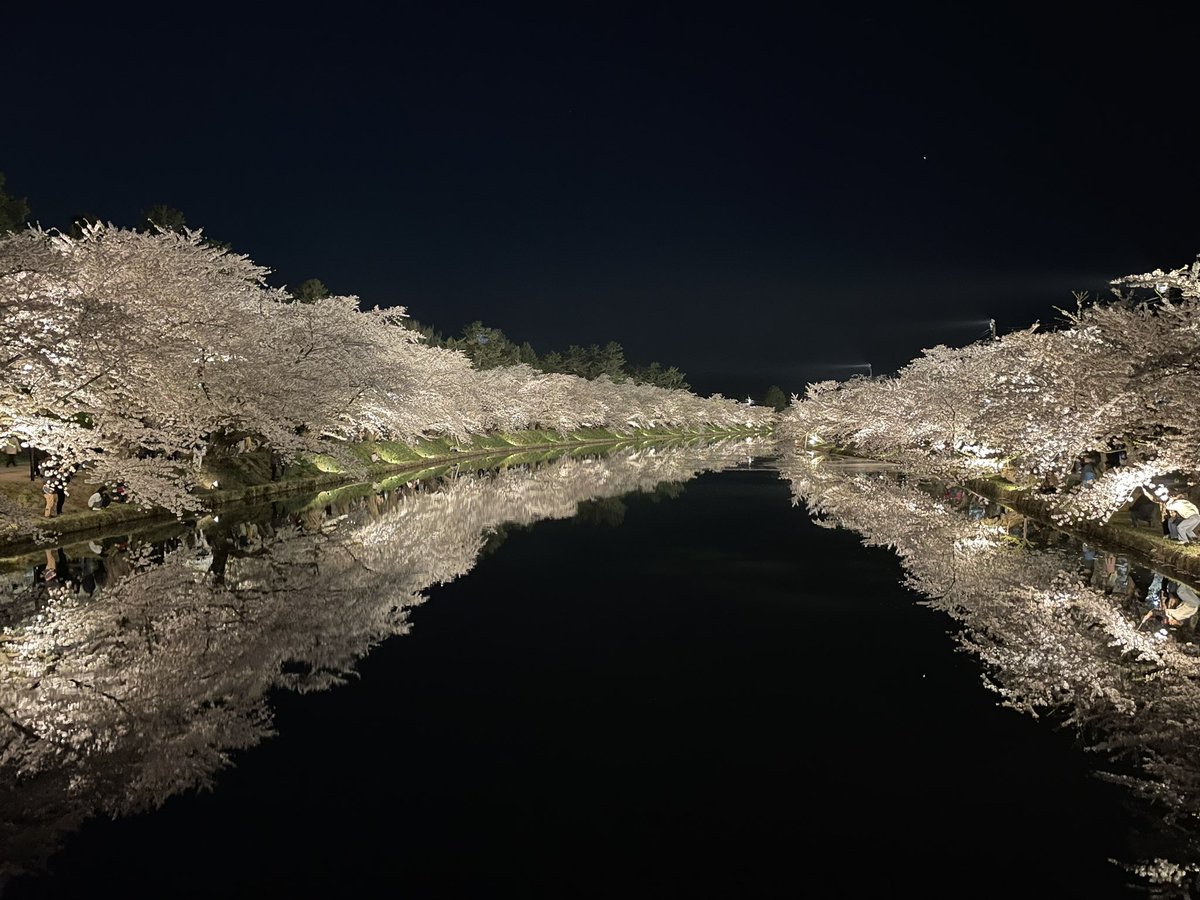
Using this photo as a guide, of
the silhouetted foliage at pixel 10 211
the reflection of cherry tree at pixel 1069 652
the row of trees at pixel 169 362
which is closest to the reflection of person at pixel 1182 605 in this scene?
the reflection of cherry tree at pixel 1069 652

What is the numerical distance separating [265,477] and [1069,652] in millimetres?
27529

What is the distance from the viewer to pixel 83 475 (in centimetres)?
2183

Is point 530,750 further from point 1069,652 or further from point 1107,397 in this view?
point 1107,397

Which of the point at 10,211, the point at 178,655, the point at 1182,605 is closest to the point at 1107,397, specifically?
the point at 1182,605

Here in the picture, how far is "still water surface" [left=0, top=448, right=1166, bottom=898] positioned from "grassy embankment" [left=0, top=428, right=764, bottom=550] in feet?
22.9

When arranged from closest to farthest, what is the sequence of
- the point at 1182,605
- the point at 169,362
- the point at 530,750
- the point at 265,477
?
the point at 530,750 < the point at 1182,605 < the point at 169,362 < the point at 265,477

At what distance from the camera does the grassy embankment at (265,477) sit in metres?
18.8

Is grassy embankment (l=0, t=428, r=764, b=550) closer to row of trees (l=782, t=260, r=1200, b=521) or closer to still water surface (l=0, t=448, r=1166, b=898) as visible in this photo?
still water surface (l=0, t=448, r=1166, b=898)

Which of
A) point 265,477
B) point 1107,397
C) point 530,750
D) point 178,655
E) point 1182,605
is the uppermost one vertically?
point 1107,397

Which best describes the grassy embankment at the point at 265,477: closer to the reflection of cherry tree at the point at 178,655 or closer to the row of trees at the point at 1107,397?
the reflection of cherry tree at the point at 178,655

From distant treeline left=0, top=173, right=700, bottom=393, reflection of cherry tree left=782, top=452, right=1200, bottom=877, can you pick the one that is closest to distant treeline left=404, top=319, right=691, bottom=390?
distant treeline left=0, top=173, right=700, bottom=393

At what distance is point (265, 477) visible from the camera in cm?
3061

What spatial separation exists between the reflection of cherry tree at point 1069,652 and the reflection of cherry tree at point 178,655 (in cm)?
693

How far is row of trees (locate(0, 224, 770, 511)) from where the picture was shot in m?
15.7
